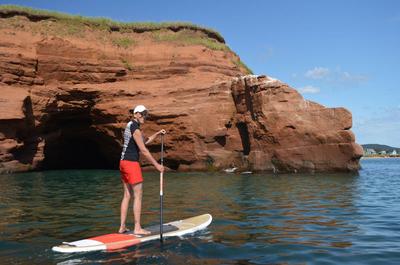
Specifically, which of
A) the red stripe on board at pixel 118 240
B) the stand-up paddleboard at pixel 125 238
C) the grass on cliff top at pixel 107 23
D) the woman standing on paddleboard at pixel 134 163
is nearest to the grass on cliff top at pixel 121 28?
the grass on cliff top at pixel 107 23

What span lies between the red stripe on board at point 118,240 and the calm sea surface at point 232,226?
0.58 feet

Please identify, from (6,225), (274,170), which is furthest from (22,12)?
(6,225)

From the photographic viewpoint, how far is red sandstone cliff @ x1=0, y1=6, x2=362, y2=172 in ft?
84.7

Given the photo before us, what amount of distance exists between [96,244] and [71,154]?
32355mm

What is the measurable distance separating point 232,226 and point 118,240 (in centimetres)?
260

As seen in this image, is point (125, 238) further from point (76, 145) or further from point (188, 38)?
point (76, 145)

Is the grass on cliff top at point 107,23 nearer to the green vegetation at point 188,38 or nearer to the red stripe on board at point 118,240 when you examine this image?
the green vegetation at point 188,38

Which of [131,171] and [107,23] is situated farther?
[107,23]

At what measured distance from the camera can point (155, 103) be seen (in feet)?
97.7

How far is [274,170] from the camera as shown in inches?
1030

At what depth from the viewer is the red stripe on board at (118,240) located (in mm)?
6848

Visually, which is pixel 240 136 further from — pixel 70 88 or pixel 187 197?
pixel 187 197

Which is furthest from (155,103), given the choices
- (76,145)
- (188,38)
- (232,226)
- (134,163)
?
(134,163)

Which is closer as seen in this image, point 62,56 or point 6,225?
point 6,225
